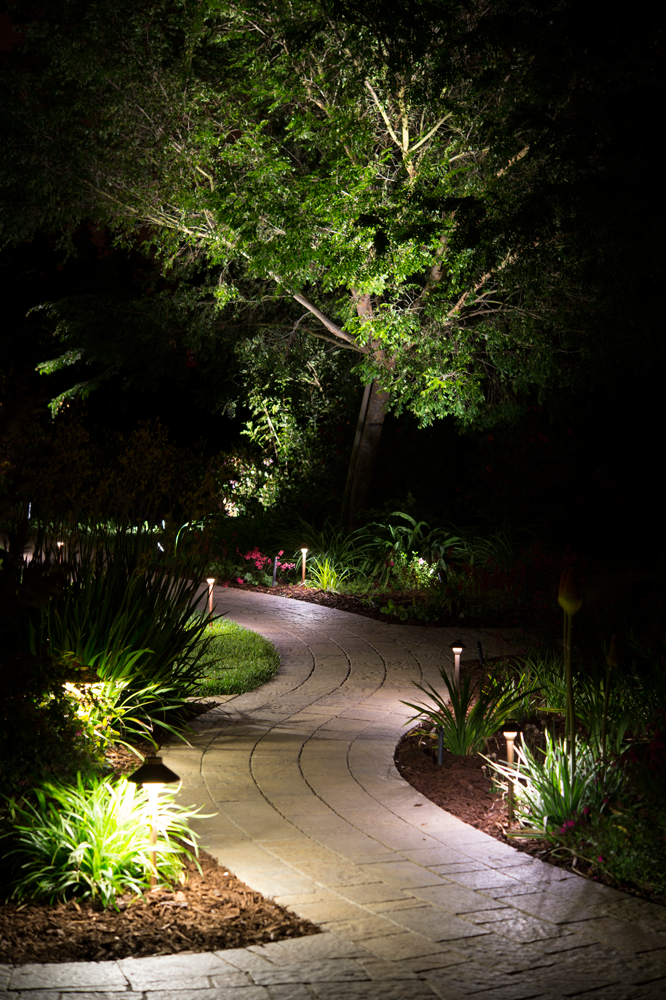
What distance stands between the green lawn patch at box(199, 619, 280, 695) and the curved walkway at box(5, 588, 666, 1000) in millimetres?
571

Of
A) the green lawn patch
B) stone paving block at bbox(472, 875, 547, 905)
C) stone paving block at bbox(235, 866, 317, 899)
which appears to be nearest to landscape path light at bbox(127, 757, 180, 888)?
stone paving block at bbox(235, 866, 317, 899)

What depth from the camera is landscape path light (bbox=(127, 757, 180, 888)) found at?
3865mm

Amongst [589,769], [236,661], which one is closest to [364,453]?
[236,661]

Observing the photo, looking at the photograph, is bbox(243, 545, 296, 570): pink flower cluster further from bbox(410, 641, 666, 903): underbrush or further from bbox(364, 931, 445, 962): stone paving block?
bbox(364, 931, 445, 962): stone paving block

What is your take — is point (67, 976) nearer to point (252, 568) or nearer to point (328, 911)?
point (328, 911)

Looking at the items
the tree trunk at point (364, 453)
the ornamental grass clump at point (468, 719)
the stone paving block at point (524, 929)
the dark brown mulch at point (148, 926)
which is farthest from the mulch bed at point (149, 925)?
the tree trunk at point (364, 453)

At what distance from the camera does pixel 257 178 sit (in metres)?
10.8

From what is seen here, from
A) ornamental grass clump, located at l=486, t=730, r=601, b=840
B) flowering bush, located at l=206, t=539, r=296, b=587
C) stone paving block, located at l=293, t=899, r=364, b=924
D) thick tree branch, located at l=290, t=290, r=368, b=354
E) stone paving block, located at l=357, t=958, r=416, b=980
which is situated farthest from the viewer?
thick tree branch, located at l=290, t=290, r=368, b=354

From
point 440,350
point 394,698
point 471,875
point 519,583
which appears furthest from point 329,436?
point 471,875

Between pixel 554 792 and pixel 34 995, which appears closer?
pixel 34 995

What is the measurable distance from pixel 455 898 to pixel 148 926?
125 cm

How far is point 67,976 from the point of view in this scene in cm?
321

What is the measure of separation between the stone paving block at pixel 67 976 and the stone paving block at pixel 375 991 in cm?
67

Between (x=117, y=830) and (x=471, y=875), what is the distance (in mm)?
1559
